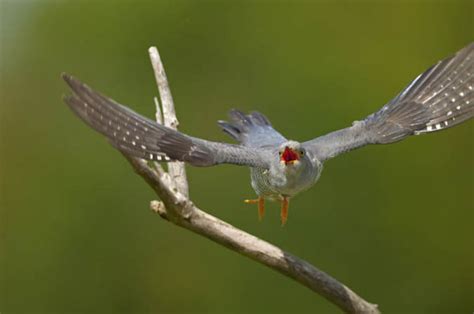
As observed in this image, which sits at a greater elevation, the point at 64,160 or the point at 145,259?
the point at 64,160

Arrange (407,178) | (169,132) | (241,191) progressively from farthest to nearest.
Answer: (407,178)
(241,191)
(169,132)

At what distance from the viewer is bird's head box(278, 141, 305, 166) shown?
3.92m

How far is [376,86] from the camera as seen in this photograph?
8203 mm

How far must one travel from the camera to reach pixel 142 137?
3.63m

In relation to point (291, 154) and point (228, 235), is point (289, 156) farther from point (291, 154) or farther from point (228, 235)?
point (228, 235)

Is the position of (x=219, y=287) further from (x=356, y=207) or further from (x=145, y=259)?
(x=356, y=207)

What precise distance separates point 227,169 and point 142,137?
3.91 meters

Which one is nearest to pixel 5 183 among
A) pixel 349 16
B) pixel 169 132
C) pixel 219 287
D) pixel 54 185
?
pixel 54 185

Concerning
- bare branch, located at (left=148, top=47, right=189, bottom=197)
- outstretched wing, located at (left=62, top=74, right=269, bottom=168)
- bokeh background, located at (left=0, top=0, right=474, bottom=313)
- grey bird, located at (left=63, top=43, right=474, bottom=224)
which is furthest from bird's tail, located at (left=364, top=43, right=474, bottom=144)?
bokeh background, located at (left=0, top=0, right=474, bottom=313)

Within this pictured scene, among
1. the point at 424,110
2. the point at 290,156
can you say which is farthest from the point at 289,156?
the point at 424,110

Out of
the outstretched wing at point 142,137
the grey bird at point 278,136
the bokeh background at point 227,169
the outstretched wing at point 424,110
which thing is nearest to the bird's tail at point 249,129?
the grey bird at point 278,136

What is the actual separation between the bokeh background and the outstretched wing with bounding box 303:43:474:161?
2755 millimetres

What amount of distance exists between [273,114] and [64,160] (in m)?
1.99

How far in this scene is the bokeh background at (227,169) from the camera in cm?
748
